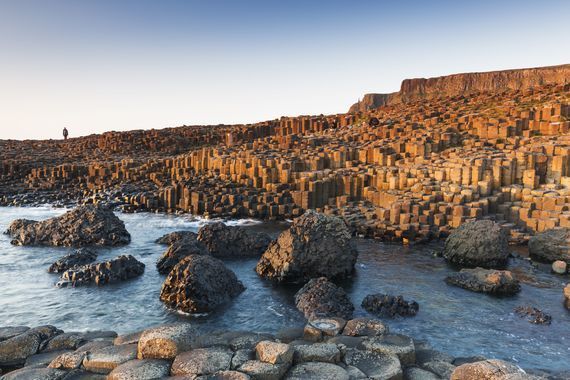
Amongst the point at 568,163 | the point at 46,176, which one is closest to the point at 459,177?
the point at 568,163

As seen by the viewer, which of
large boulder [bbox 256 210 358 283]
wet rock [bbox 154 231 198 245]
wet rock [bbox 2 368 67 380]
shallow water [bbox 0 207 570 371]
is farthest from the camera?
wet rock [bbox 154 231 198 245]

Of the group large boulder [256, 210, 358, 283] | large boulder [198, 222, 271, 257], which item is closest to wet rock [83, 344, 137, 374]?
large boulder [256, 210, 358, 283]

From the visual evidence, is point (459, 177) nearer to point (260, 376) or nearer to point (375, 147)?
point (375, 147)

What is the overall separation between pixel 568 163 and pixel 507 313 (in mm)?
10355

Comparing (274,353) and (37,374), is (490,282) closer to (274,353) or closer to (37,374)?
(274,353)

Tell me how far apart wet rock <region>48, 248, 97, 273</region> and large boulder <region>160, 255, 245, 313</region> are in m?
3.84

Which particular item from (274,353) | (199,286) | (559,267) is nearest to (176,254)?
(199,286)

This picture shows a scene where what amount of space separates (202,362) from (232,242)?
314 inches

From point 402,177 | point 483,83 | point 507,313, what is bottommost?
point 507,313

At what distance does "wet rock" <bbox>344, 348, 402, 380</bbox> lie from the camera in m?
6.30

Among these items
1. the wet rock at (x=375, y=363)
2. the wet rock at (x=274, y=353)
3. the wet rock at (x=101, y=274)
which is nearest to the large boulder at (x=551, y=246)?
the wet rock at (x=375, y=363)

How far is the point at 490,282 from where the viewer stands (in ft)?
35.0

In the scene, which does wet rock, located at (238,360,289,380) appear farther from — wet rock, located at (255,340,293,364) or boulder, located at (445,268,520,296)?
boulder, located at (445,268,520,296)

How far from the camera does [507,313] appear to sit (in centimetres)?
959
